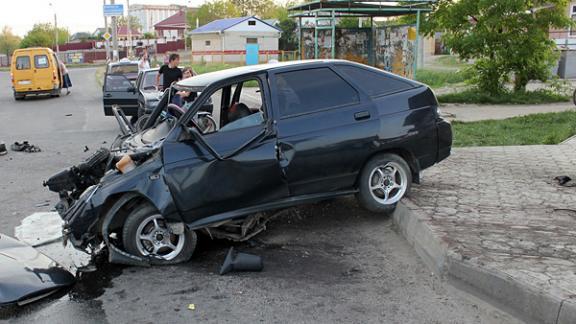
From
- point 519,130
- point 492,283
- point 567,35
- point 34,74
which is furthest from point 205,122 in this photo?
point 567,35

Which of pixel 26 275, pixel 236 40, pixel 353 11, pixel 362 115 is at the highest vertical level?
pixel 236 40

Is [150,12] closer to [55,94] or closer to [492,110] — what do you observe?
[55,94]

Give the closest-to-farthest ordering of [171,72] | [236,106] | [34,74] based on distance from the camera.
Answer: [236,106], [171,72], [34,74]

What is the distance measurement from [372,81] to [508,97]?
11.8m

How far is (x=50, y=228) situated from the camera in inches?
266

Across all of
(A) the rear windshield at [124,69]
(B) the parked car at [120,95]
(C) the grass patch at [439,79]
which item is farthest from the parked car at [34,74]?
(C) the grass patch at [439,79]

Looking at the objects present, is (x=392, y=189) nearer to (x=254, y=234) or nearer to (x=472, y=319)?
(x=254, y=234)

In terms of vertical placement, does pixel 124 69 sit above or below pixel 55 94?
above

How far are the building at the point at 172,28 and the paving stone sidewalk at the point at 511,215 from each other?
107 meters

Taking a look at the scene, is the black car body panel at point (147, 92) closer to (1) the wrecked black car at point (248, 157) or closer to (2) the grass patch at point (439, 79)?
(1) the wrecked black car at point (248, 157)

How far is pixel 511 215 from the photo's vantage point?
6055 mm

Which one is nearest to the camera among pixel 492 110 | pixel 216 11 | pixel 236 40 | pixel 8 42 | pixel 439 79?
pixel 492 110

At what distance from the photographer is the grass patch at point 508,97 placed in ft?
54.4

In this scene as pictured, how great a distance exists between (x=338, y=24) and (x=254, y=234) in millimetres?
15618
